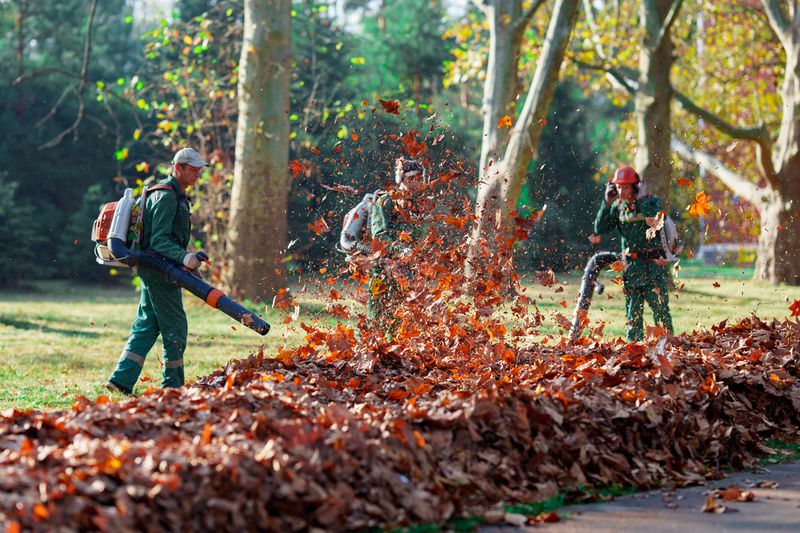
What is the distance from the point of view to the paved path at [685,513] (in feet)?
17.0

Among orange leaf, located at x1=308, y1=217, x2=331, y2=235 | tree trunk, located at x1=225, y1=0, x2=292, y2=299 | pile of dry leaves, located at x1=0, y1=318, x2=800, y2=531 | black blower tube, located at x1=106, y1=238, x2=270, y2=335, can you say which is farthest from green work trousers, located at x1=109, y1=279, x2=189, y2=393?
tree trunk, located at x1=225, y1=0, x2=292, y2=299

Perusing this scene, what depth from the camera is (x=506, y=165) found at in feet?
58.7

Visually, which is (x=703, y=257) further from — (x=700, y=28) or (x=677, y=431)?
(x=677, y=431)

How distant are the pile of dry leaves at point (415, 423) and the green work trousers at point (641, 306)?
1042 millimetres

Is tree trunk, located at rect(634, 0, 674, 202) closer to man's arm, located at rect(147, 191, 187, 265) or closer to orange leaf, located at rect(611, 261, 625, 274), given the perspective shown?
orange leaf, located at rect(611, 261, 625, 274)

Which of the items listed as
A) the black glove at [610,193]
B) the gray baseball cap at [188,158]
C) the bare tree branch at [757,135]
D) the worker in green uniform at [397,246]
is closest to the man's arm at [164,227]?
the gray baseball cap at [188,158]

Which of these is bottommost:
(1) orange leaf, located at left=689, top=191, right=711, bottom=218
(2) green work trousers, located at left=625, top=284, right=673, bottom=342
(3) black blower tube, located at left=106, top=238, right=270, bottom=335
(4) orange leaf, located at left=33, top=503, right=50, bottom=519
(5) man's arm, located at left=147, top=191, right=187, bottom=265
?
(4) orange leaf, located at left=33, top=503, right=50, bottom=519

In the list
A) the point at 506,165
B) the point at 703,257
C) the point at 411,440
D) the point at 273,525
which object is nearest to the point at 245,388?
the point at 411,440

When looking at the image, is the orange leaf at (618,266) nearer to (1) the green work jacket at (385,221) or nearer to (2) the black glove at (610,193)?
(2) the black glove at (610,193)

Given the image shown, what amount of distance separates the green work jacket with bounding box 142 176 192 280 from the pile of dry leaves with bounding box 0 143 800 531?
1.07 meters

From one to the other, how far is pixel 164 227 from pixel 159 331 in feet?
3.19

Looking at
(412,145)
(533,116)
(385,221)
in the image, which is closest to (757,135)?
(533,116)

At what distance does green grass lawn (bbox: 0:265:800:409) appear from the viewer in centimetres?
1027

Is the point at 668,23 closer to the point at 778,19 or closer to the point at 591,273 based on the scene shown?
the point at 778,19
